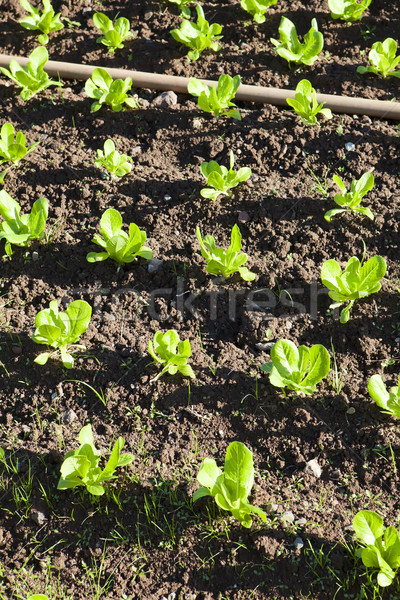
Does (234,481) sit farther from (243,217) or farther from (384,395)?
(243,217)

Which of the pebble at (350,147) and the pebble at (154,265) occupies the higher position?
the pebble at (350,147)

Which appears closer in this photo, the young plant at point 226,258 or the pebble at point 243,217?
the young plant at point 226,258

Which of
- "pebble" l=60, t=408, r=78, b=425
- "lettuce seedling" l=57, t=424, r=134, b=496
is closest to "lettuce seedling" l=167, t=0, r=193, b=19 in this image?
"pebble" l=60, t=408, r=78, b=425

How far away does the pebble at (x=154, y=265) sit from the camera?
9.59 feet

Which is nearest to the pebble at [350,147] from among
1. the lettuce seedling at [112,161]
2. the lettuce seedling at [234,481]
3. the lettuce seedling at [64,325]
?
the lettuce seedling at [112,161]

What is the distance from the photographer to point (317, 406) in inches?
97.6

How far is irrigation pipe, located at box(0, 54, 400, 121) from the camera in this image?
11.2 feet

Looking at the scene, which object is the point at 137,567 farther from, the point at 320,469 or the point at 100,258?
the point at 100,258

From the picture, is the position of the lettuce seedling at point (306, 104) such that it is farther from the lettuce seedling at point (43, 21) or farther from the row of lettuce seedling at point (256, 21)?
the lettuce seedling at point (43, 21)

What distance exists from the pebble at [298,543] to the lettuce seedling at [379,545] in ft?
0.68

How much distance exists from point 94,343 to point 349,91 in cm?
209

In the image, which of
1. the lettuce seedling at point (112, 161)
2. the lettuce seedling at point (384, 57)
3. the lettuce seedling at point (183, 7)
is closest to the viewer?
the lettuce seedling at point (112, 161)

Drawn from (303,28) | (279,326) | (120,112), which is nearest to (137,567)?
(279,326)

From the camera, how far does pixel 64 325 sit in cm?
260
